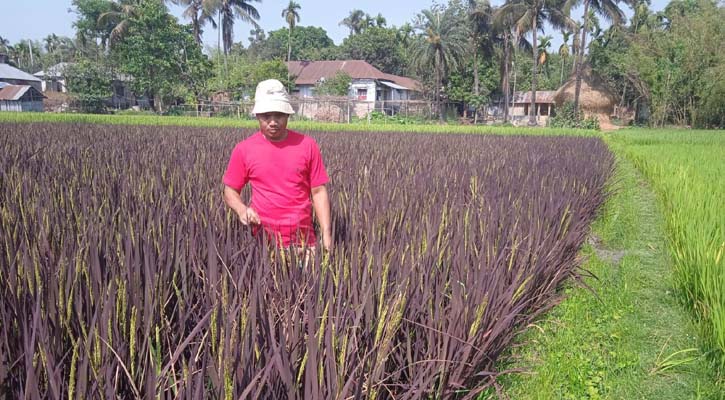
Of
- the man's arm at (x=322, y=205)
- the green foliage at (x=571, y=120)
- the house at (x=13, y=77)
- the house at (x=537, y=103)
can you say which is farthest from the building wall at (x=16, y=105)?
the man's arm at (x=322, y=205)

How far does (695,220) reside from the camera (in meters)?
3.92

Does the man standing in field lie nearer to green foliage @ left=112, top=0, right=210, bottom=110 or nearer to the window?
green foliage @ left=112, top=0, right=210, bottom=110

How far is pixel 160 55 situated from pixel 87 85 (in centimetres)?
589

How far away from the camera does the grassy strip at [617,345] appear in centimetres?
240

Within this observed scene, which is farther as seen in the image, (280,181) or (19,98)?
(19,98)

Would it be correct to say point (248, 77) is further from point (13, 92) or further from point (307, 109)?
point (13, 92)

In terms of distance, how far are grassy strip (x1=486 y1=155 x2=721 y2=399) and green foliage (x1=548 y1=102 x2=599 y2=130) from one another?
26552 millimetres

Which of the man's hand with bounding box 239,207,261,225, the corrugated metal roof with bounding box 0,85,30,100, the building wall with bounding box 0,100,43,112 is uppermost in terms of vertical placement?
the corrugated metal roof with bounding box 0,85,30,100

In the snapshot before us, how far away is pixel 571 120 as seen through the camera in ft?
98.1

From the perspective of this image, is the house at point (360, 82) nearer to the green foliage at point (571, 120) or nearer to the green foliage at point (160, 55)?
the green foliage at point (160, 55)

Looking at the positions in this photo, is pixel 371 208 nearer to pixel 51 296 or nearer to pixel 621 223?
pixel 51 296

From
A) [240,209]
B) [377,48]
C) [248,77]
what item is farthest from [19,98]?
[240,209]

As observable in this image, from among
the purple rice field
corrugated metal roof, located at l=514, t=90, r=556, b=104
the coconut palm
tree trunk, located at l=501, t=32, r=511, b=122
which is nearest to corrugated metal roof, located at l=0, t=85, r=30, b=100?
the coconut palm

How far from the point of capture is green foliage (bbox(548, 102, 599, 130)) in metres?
29.0
